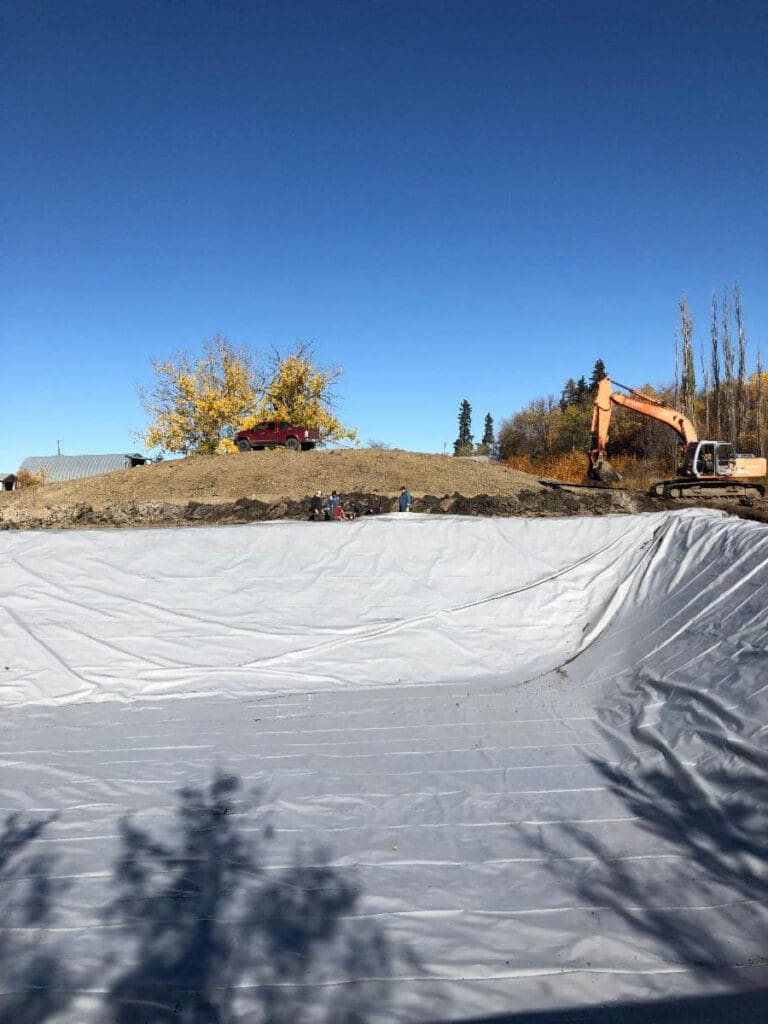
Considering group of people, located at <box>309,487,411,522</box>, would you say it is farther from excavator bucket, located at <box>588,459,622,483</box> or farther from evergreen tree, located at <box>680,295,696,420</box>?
evergreen tree, located at <box>680,295,696,420</box>

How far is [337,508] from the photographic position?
12.7 metres

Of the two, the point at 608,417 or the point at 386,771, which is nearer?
the point at 386,771

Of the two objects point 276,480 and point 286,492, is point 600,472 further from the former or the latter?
point 276,480

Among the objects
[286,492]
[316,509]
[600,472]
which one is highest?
[600,472]

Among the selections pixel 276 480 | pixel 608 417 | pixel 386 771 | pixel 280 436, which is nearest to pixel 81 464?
pixel 280 436

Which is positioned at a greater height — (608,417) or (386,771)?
(608,417)

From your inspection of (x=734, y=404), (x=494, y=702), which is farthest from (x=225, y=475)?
(x=734, y=404)

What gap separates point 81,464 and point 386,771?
37.9m

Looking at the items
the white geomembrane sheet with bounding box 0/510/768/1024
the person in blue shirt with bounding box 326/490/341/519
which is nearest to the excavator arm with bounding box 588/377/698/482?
the person in blue shirt with bounding box 326/490/341/519

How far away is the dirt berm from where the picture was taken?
14734 millimetres

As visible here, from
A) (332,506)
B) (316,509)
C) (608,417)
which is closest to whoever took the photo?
(332,506)

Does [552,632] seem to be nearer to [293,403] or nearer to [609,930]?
[609,930]

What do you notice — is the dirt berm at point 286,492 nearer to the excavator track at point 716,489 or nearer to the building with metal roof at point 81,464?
the excavator track at point 716,489

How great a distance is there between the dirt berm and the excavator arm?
1031 millimetres
